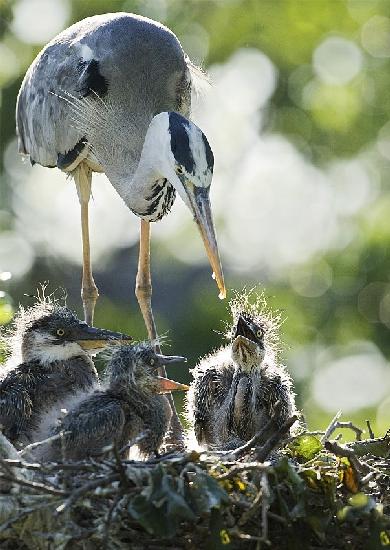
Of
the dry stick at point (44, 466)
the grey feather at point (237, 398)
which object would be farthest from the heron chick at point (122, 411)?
the dry stick at point (44, 466)

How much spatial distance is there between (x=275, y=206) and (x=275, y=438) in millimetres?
14019

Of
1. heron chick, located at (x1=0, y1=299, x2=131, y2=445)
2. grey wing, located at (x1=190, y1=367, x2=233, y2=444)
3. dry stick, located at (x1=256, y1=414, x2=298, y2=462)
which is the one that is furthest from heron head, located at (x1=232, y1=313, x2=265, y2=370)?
dry stick, located at (x1=256, y1=414, x2=298, y2=462)

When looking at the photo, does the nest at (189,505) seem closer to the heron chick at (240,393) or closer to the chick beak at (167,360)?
the chick beak at (167,360)

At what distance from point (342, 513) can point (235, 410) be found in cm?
127

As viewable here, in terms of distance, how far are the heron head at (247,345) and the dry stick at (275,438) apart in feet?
3.14

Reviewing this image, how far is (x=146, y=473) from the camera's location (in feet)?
15.6

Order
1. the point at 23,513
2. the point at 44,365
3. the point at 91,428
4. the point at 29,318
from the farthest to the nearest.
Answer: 1. the point at 29,318
2. the point at 44,365
3. the point at 91,428
4. the point at 23,513

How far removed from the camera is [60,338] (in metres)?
6.00

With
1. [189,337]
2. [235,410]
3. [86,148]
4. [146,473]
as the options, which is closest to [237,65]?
[189,337]

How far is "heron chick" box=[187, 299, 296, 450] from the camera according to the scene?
588 cm

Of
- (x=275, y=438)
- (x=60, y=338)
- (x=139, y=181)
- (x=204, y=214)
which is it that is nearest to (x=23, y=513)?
(x=275, y=438)

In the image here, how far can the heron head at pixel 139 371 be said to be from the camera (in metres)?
5.61

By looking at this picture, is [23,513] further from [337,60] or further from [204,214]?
[337,60]

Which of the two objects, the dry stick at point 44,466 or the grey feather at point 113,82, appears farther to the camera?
the grey feather at point 113,82
